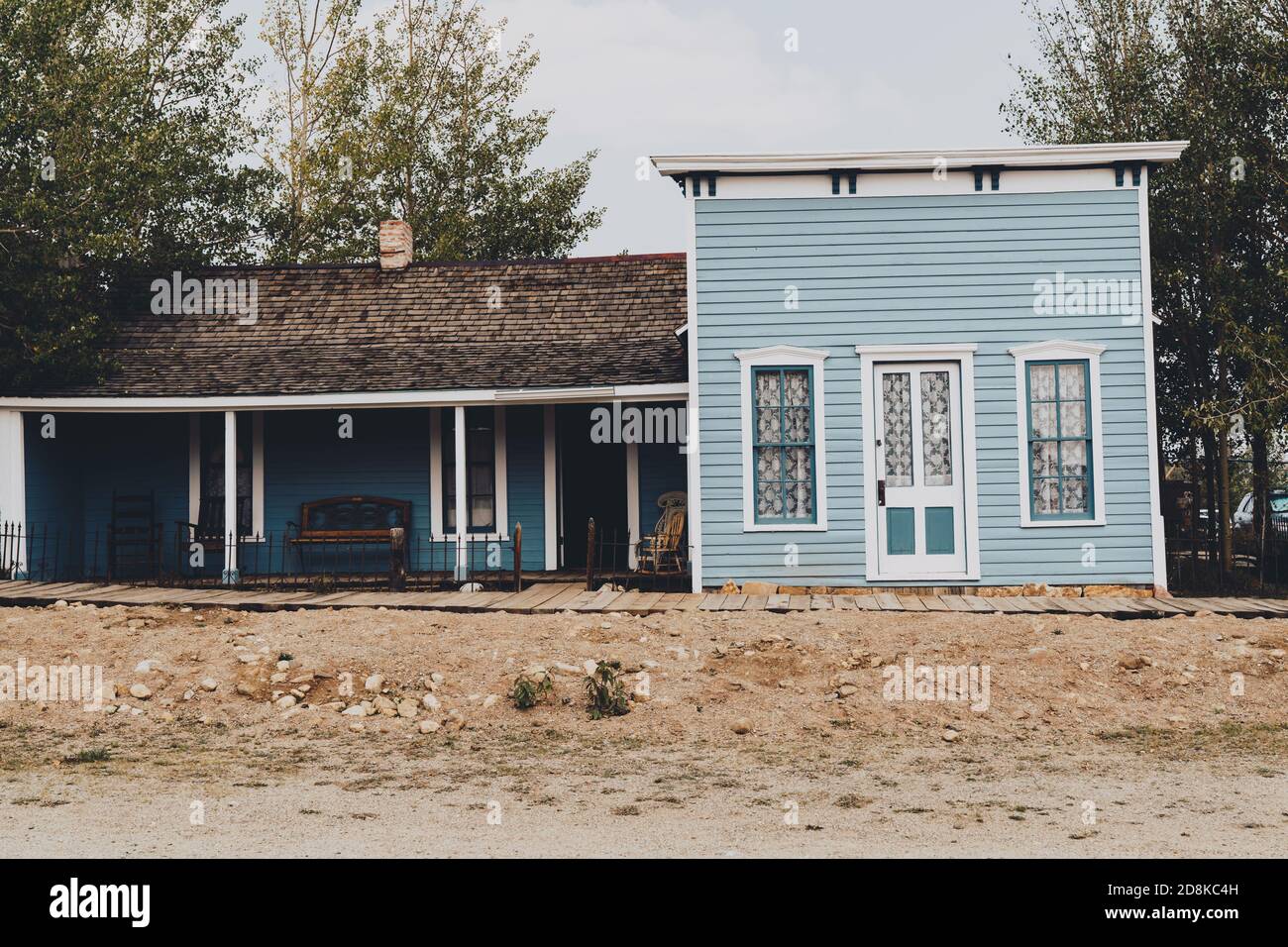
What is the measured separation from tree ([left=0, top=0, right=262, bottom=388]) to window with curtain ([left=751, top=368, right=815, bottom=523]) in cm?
979

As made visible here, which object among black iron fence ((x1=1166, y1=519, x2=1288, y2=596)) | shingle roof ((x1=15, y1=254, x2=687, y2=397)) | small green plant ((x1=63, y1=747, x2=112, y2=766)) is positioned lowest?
small green plant ((x1=63, y1=747, x2=112, y2=766))

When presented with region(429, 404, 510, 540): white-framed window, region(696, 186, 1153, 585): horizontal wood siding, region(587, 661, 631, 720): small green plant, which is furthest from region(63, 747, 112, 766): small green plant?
region(429, 404, 510, 540): white-framed window

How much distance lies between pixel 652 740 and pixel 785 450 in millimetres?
6298

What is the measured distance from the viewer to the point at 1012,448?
45.9 ft

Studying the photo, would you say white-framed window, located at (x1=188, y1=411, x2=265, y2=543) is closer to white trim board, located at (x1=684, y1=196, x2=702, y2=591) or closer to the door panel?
white trim board, located at (x1=684, y1=196, x2=702, y2=591)

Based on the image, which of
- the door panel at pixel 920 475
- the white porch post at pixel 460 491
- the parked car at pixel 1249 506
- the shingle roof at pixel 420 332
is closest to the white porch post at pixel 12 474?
the shingle roof at pixel 420 332

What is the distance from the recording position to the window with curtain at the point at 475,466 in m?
17.5

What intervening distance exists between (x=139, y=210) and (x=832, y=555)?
16.9m

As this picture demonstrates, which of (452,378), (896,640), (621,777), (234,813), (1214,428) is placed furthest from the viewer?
(1214,428)

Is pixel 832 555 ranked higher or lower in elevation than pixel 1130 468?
lower

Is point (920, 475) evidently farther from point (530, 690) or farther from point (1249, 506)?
point (1249, 506)

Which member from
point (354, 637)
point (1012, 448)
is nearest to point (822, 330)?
point (1012, 448)

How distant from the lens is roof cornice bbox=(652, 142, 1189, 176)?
1395cm

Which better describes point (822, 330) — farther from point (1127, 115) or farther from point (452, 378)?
point (1127, 115)
